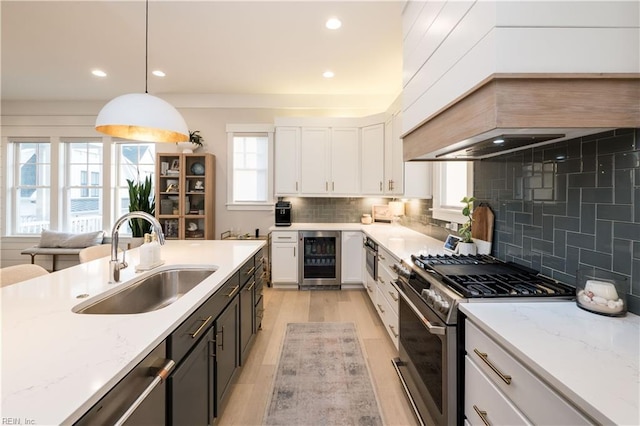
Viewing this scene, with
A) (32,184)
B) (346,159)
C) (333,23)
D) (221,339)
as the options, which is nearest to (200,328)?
(221,339)

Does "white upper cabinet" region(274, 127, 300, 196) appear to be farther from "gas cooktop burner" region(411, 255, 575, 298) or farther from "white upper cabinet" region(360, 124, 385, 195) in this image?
"gas cooktop burner" region(411, 255, 575, 298)

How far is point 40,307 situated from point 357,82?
4.11 m

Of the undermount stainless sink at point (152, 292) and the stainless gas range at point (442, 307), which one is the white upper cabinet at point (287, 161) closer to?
the undermount stainless sink at point (152, 292)

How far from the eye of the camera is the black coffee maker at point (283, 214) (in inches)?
167

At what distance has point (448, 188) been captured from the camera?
282 centimetres

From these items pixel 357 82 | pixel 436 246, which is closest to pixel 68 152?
pixel 357 82

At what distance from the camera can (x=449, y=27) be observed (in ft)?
4.47

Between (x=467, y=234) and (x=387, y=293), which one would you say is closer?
(x=467, y=234)

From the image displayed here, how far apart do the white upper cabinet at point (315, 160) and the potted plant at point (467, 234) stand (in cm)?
242

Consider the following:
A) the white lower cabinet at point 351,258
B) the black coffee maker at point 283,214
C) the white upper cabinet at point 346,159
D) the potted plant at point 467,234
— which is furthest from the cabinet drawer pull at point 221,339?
the white upper cabinet at point 346,159

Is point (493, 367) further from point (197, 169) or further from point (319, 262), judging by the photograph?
point (197, 169)

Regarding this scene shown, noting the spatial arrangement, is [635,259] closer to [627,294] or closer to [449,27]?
[627,294]

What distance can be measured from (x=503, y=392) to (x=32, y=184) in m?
7.25

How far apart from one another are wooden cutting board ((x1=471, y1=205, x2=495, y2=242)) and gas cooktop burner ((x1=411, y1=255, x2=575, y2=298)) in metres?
0.19
